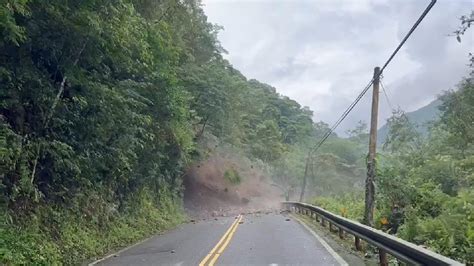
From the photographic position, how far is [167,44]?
1639 cm

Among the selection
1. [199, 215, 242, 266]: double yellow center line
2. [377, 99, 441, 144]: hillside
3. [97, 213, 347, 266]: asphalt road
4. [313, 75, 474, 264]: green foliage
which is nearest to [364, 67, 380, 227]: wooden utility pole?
[313, 75, 474, 264]: green foliage

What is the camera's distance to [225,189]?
50.8 m

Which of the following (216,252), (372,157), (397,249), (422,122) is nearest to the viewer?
(397,249)

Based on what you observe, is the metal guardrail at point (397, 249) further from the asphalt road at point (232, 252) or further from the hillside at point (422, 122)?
the hillside at point (422, 122)

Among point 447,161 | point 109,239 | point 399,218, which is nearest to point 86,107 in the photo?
point 109,239

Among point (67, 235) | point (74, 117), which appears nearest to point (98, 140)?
point (74, 117)

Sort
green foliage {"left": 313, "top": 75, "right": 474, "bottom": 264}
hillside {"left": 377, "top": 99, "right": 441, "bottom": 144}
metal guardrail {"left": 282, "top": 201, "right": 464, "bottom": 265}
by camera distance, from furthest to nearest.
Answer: hillside {"left": 377, "top": 99, "right": 441, "bottom": 144} < green foliage {"left": 313, "top": 75, "right": 474, "bottom": 264} < metal guardrail {"left": 282, "top": 201, "right": 464, "bottom": 265}

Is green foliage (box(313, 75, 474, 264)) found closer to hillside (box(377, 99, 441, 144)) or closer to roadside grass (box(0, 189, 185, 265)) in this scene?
roadside grass (box(0, 189, 185, 265))

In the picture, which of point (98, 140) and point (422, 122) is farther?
Result: point (422, 122)

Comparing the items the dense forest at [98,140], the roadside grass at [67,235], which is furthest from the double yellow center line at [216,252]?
the dense forest at [98,140]

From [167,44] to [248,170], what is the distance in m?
41.5

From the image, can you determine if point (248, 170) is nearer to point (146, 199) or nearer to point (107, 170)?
point (146, 199)

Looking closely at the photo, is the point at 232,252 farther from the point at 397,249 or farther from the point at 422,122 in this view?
the point at 422,122

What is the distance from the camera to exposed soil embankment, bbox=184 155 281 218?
145ft
